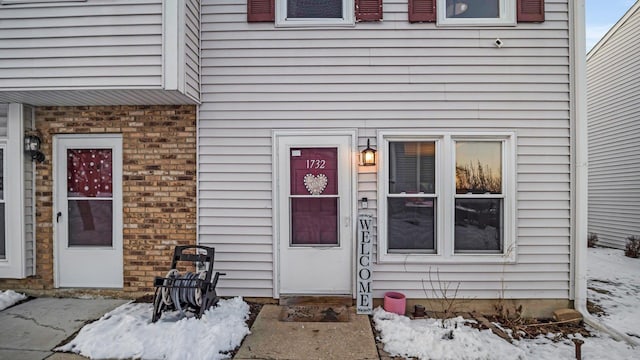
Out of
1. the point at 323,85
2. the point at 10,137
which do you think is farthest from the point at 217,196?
the point at 10,137

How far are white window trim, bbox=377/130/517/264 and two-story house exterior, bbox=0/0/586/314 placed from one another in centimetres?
2

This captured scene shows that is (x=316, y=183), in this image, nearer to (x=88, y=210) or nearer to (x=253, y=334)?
(x=253, y=334)

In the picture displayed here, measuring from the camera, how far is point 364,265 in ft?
12.3

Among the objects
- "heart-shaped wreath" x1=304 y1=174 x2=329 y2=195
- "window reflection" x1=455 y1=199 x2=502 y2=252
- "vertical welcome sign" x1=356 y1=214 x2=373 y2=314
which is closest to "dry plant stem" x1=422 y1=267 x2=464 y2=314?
"window reflection" x1=455 y1=199 x2=502 y2=252

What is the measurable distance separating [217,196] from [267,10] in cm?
240

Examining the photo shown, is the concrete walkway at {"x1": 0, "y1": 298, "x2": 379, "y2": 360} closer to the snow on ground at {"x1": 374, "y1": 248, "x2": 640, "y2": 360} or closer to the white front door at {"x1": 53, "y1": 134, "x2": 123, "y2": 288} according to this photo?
the snow on ground at {"x1": 374, "y1": 248, "x2": 640, "y2": 360}

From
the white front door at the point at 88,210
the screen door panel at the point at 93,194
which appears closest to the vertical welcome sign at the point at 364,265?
the white front door at the point at 88,210

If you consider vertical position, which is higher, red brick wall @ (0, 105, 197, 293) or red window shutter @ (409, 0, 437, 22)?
red window shutter @ (409, 0, 437, 22)

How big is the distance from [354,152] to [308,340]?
84.3 inches

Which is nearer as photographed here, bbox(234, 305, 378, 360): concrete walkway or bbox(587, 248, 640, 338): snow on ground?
bbox(234, 305, 378, 360): concrete walkway

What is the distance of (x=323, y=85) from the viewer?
3982 mm

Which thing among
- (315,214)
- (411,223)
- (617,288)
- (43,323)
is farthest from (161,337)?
(617,288)

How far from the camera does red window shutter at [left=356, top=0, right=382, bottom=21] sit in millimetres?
3930

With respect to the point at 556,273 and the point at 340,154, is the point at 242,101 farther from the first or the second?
the point at 556,273
